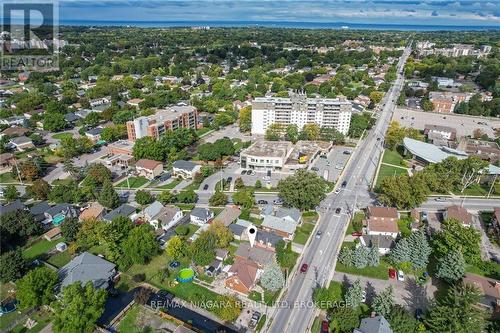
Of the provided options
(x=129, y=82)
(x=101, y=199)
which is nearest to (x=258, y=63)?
(x=129, y=82)

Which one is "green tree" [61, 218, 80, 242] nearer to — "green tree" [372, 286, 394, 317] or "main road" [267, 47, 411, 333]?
"main road" [267, 47, 411, 333]

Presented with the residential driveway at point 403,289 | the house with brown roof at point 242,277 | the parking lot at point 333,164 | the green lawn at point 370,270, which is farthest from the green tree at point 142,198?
the parking lot at point 333,164

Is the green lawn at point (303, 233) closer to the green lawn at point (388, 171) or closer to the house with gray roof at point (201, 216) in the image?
the house with gray roof at point (201, 216)

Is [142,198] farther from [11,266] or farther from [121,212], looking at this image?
[11,266]

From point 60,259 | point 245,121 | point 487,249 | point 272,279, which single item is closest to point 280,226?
point 272,279

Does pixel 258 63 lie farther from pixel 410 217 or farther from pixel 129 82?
pixel 410 217

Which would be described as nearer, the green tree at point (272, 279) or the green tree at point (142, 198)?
the green tree at point (272, 279)
